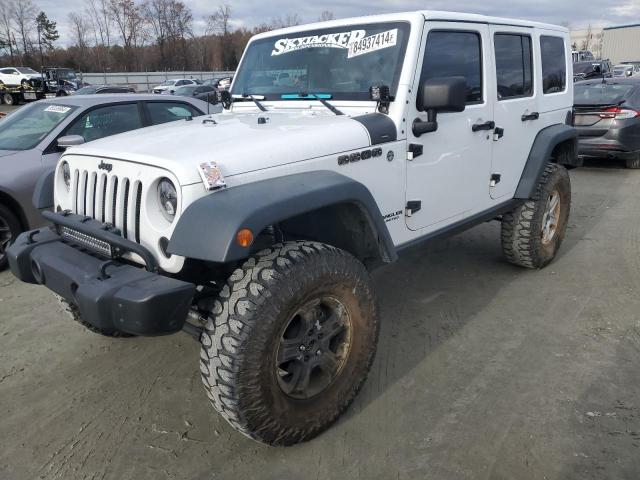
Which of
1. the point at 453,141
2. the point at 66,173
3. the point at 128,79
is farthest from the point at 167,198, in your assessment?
the point at 128,79

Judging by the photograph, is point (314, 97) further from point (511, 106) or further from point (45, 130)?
point (45, 130)

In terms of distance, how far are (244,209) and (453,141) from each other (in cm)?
188

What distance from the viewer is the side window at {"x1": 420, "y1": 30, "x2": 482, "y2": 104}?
10.9 ft

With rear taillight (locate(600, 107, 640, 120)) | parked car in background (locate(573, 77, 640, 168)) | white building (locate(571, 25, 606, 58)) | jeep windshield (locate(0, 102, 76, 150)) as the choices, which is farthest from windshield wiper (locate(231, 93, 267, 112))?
white building (locate(571, 25, 606, 58))

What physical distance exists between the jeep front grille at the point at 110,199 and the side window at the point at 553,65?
3730 millimetres

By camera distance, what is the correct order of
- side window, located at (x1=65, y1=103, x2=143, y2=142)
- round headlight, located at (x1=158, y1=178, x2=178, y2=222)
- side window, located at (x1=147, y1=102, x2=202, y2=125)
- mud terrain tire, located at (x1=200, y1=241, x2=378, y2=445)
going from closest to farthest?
1. mud terrain tire, located at (x1=200, y1=241, x2=378, y2=445)
2. round headlight, located at (x1=158, y1=178, x2=178, y2=222)
3. side window, located at (x1=65, y1=103, x2=143, y2=142)
4. side window, located at (x1=147, y1=102, x2=202, y2=125)

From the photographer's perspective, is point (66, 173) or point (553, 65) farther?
point (553, 65)

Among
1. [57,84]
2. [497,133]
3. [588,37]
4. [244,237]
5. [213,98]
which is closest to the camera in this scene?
[244,237]

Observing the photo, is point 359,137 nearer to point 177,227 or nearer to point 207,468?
point 177,227

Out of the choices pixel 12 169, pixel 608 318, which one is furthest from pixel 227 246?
pixel 12 169

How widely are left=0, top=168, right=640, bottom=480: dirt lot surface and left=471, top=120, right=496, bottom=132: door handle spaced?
1058mm

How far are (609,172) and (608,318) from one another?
22.3ft

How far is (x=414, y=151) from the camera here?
320 cm

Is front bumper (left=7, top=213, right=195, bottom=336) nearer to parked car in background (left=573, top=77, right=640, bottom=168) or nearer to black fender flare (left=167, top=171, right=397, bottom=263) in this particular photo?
black fender flare (left=167, top=171, right=397, bottom=263)
